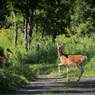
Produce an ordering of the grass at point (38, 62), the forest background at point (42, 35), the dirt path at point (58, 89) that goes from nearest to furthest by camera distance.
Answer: the dirt path at point (58, 89)
the grass at point (38, 62)
the forest background at point (42, 35)

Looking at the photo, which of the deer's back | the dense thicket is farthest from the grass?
the dense thicket

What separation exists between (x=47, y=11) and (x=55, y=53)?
15.6 feet

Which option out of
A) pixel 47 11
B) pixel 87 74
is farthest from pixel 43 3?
pixel 87 74

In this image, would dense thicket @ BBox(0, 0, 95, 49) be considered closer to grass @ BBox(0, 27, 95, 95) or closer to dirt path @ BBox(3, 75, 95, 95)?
grass @ BBox(0, 27, 95, 95)

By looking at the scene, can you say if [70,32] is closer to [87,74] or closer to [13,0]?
[13,0]

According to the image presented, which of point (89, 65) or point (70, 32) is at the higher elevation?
point (70, 32)

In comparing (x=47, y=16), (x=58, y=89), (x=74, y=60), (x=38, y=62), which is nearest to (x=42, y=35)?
(x=47, y=16)

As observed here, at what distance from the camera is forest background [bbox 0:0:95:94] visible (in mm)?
14156

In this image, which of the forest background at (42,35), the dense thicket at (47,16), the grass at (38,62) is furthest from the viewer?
the dense thicket at (47,16)

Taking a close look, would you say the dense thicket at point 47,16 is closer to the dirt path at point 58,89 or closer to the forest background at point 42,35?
the forest background at point 42,35

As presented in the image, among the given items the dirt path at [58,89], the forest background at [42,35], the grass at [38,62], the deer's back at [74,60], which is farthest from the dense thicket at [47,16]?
the dirt path at [58,89]

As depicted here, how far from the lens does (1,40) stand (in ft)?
80.1

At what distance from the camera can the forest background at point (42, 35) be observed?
46.4 ft

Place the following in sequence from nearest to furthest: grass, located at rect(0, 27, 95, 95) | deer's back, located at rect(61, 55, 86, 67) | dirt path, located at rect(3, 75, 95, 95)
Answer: dirt path, located at rect(3, 75, 95, 95)
grass, located at rect(0, 27, 95, 95)
deer's back, located at rect(61, 55, 86, 67)
